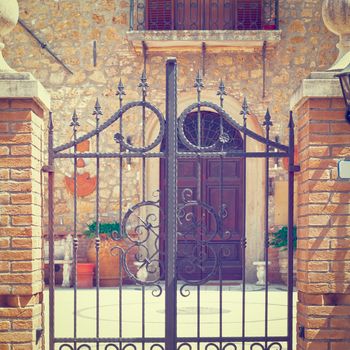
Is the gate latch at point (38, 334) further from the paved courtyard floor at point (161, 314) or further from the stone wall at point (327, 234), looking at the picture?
the stone wall at point (327, 234)

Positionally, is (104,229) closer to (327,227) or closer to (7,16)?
(7,16)

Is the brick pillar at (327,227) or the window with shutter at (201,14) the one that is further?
the window with shutter at (201,14)

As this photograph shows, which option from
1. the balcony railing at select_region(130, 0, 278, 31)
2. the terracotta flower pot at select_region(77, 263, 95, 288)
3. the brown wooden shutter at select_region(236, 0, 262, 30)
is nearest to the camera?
the terracotta flower pot at select_region(77, 263, 95, 288)

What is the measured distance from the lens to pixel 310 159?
465cm

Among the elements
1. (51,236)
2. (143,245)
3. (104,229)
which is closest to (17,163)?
(51,236)

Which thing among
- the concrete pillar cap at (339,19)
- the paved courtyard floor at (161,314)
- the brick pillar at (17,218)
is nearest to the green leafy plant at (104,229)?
the paved courtyard floor at (161,314)

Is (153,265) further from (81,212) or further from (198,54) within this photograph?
(198,54)

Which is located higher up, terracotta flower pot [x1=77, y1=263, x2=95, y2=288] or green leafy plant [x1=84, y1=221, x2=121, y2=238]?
green leafy plant [x1=84, y1=221, x2=121, y2=238]

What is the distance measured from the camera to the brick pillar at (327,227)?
15.2ft

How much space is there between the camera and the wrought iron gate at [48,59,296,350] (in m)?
4.88

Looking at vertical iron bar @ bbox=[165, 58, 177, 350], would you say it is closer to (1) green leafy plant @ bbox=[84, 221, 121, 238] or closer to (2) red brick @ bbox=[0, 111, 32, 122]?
(2) red brick @ bbox=[0, 111, 32, 122]

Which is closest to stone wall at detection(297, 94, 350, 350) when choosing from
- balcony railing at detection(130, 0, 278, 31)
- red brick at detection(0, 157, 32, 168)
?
red brick at detection(0, 157, 32, 168)

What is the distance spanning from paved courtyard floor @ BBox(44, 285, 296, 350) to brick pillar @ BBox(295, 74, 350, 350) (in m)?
1.33

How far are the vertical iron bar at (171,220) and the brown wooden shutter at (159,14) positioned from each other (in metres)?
7.93
